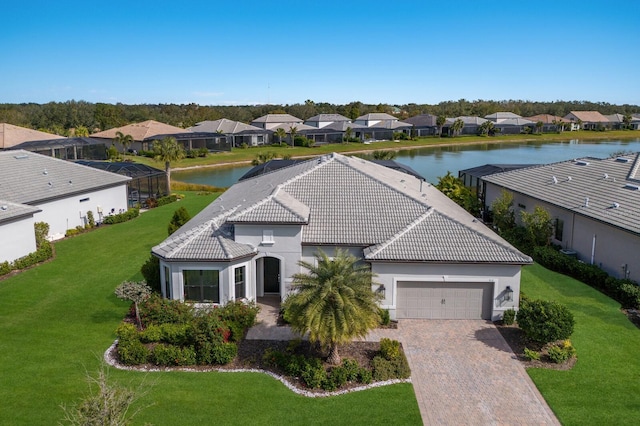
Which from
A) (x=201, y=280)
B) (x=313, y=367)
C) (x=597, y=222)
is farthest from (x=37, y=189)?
(x=597, y=222)

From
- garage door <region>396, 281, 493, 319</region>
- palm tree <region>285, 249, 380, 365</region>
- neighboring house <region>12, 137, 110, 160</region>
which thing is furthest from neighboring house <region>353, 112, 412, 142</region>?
palm tree <region>285, 249, 380, 365</region>

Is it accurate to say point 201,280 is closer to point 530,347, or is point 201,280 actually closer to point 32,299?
point 32,299

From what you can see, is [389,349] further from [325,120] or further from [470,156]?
[325,120]

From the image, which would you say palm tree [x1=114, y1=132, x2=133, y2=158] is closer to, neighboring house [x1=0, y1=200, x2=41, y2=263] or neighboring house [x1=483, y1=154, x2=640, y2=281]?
neighboring house [x1=0, y1=200, x2=41, y2=263]

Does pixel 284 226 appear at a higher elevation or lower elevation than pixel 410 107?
lower

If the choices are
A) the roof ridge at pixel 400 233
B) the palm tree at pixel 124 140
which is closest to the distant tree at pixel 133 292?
the roof ridge at pixel 400 233

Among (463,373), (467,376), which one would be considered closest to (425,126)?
(463,373)
